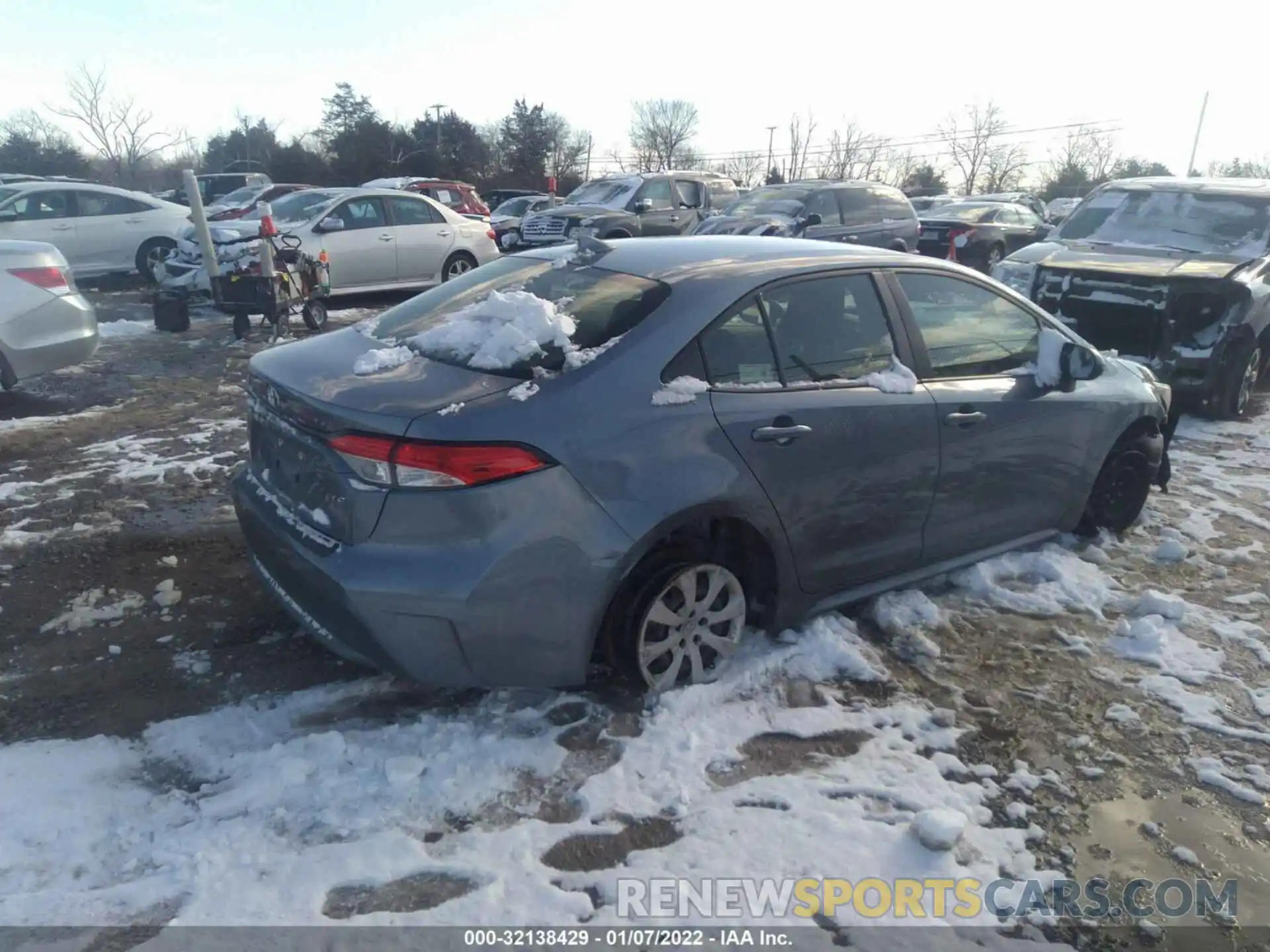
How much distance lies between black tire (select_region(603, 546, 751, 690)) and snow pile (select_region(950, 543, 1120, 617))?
175 cm

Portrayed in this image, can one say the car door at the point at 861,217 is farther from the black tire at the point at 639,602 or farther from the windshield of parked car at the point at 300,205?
the black tire at the point at 639,602

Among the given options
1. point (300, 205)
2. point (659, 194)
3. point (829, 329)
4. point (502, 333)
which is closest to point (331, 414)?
point (502, 333)

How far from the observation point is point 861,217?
1431 cm

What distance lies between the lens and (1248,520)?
548 centimetres

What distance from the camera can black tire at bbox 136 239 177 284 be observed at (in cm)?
1462

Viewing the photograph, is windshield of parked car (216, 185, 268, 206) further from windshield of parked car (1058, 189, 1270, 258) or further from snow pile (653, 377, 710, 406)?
snow pile (653, 377, 710, 406)

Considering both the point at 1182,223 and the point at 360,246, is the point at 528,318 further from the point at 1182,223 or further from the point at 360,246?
the point at 360,246

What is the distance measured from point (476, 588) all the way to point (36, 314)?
19.3 ft

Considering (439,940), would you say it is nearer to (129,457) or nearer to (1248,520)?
(129,457)

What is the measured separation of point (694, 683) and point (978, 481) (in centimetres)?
167

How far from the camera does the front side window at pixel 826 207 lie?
13883 mm

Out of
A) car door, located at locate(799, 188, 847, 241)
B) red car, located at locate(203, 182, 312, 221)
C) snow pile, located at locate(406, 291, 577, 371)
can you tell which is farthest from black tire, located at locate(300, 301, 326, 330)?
snow pile, located at locate(406, 291, 577, 371)

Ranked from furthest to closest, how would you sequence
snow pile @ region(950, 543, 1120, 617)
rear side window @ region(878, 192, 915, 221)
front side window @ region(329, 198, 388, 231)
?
rear side window @ region(878, 192, 915, 221) < front side window @ region(329, 198, 388, 231) < snow pile @ region(950, 543, 1120, 617)

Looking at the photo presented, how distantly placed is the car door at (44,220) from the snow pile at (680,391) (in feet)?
42.4
